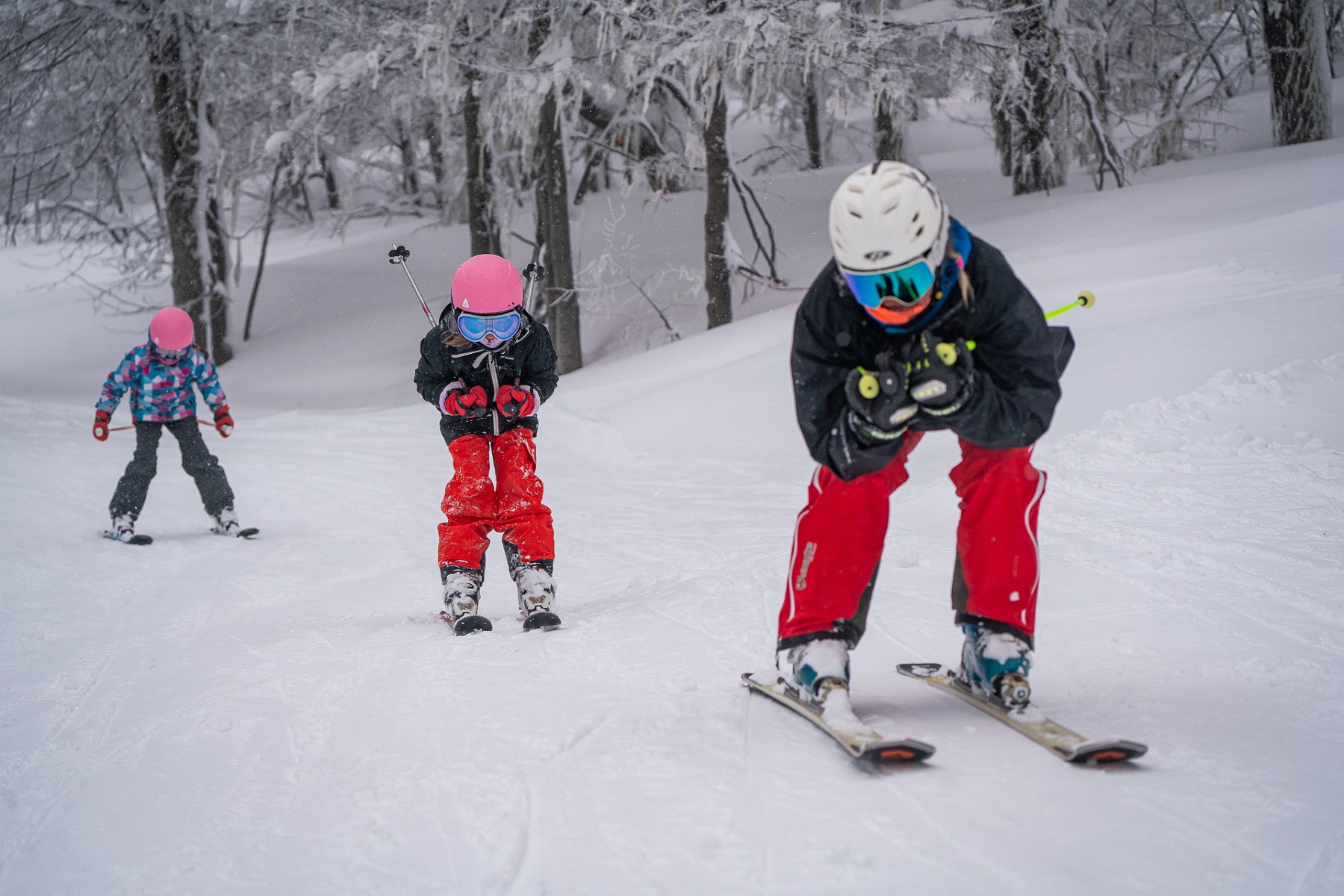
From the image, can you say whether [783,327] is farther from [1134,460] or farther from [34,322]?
[34,322]

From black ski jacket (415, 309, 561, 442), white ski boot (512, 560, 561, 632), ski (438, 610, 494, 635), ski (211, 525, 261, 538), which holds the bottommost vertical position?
ski (211, 525, 261, 538)

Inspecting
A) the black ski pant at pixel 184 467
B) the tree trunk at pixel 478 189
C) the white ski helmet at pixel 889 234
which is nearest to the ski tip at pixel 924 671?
the white ski helmet at pixel 889 234

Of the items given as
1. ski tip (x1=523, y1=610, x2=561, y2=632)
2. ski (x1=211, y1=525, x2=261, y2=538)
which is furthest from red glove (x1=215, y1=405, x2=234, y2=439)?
ski tip (x1=523, y1=610, x2=561, y2=632)

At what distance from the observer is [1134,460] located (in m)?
5.90

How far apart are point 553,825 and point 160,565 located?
204 inches

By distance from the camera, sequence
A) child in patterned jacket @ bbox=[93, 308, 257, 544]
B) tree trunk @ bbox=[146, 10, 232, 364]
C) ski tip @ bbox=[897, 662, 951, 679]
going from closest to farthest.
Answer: ski tip @ bbox=[897, 662, 951, 679]
child in patterned jacket @ bbox=[93, 308, 257, 544]
tree trunk @ bbox=[146, 10, 232, 364]

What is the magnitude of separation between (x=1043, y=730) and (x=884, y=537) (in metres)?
0.66

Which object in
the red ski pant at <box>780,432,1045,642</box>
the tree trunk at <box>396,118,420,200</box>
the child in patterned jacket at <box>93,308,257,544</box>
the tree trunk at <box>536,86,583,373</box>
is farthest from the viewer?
the tree trunk at <box>396,118,420,200</box>

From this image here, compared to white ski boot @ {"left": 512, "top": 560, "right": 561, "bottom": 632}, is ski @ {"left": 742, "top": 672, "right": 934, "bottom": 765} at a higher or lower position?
higher

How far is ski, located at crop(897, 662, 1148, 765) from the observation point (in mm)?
2535

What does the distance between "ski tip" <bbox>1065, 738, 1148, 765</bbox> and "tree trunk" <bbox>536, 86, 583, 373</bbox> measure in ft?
42.1

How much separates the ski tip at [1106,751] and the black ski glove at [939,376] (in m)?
0.90

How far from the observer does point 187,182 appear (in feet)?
56.0

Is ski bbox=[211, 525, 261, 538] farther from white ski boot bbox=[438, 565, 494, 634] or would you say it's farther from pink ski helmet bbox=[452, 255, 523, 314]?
pink ski helmet bbox=[452, 255, 523, 314]
